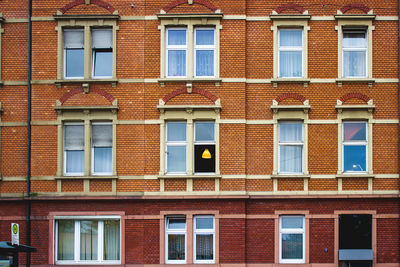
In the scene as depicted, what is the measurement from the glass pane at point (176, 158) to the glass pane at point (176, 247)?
2.08m

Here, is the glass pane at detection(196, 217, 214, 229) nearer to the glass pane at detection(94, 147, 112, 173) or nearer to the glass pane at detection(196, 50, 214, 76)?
the glass pane at detection(94, 147, 112, 173)

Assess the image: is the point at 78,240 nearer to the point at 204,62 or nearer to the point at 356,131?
the point at 204,62

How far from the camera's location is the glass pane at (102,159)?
16297 mm

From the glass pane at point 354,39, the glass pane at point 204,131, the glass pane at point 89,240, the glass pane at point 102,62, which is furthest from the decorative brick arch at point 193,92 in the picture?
the glass pane at point 354,39

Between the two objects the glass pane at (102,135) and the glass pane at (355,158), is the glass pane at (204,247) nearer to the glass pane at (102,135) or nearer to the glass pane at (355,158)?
the glass pane at (102,135)

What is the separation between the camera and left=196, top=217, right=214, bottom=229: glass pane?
15963mm

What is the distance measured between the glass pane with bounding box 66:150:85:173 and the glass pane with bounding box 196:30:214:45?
5.16 metres

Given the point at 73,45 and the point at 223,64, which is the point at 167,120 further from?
the point at 73,45

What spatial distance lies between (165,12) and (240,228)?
711 centimetres

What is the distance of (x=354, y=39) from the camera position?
16.6 metres

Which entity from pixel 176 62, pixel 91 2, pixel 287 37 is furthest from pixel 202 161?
pixel 91 2

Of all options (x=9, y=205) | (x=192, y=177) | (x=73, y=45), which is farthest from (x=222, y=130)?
(x=9, y=205)

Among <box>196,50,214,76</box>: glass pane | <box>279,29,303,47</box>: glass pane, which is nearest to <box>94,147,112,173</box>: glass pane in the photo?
<box>196,50,214,76</box>: glass pane

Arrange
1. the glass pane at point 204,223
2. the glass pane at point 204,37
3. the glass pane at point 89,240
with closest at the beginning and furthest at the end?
the glass pane at point 204,223 → the glass pane at point 89,240 → the glass pane at point 204,37
